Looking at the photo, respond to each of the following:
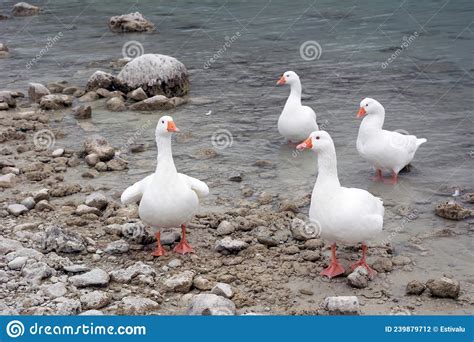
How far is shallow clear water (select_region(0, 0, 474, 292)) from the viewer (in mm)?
10469

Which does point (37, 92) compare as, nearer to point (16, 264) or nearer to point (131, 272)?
point (16, 264)

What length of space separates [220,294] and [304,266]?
51.5 inches

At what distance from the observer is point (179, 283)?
703 centimetres

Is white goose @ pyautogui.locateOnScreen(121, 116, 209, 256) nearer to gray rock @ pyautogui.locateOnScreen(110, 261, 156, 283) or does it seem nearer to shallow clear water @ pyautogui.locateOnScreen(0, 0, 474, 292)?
gray rock @ pyautogui.locateOnScreen(110, 261, 156, 283)

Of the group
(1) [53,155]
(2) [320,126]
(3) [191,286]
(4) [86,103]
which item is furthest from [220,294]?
(4) [86,103]

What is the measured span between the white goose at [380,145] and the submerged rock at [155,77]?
20.5 feet

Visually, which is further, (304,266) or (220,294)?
(304,266)

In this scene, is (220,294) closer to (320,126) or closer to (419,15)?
(320,126)

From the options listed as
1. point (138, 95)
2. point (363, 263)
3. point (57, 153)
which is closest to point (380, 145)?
point (363, 263)

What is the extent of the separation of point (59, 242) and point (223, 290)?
2201mm

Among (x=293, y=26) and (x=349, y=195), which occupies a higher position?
(x=293, y=26)

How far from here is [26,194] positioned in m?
9.68

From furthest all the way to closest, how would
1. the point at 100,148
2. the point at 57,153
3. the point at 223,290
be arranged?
1. the point at 57,153
2. the point at 100,148
3. the point at 223,290

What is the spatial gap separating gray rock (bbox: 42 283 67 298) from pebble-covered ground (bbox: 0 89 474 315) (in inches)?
0.4
